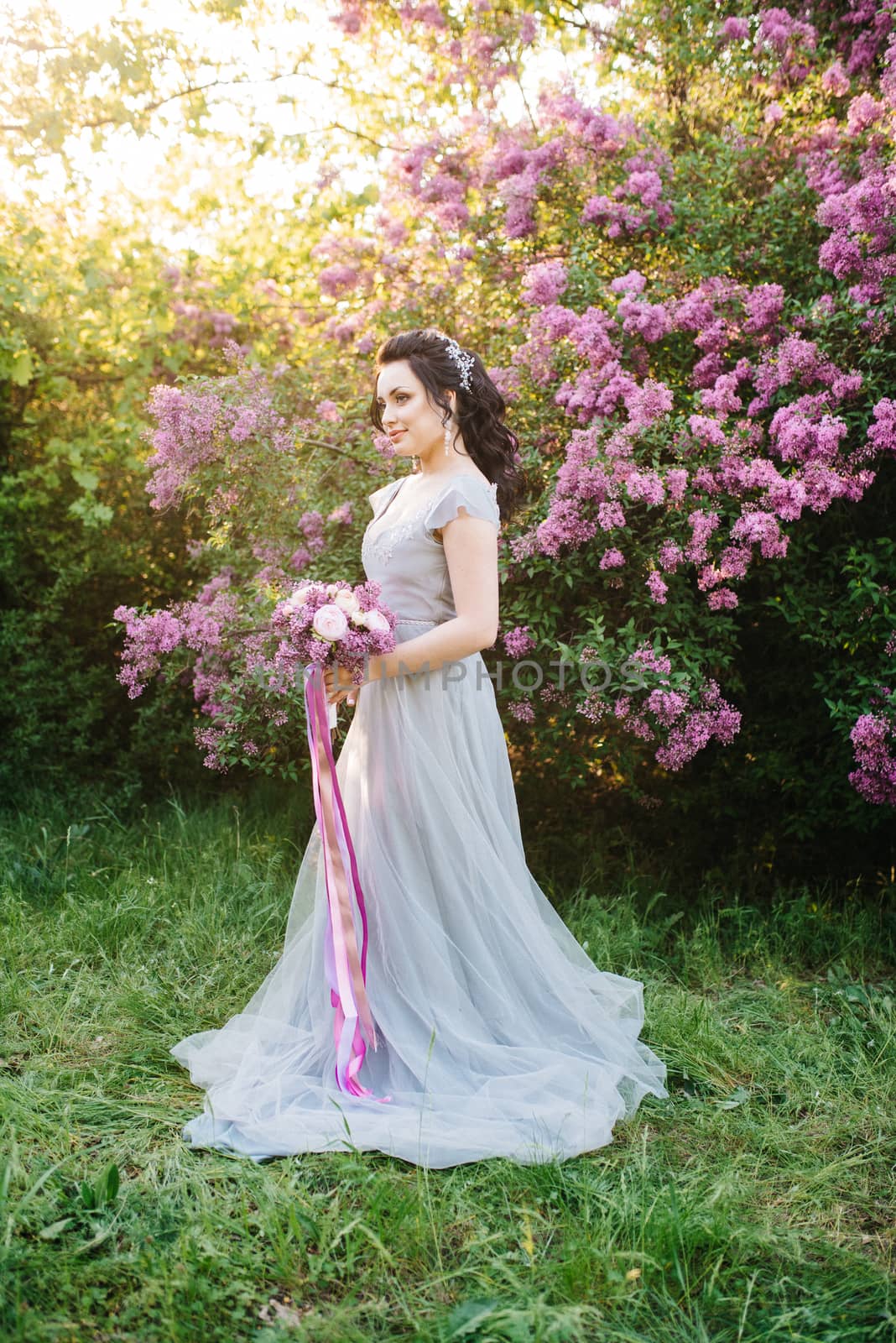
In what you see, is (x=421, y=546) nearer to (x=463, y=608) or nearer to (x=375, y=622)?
(x=463, y=608)

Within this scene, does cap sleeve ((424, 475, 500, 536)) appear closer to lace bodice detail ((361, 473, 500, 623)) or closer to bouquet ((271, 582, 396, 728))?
lace bodice detail ((361, 473, 500, 623))

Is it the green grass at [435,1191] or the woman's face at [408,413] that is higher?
the woman's face at [408,413]

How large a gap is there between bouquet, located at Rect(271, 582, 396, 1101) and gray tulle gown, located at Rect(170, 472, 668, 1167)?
0.09 metres

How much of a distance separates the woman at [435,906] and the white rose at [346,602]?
0.65ft

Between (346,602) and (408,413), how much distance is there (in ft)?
2.09

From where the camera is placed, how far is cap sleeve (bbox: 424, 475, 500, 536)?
8.39 ft


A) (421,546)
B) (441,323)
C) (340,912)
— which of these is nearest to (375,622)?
(421,546)

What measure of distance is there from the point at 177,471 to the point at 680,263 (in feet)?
7.60

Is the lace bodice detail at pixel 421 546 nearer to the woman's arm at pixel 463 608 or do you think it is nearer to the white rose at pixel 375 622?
the woman's arm at pixel 463 608

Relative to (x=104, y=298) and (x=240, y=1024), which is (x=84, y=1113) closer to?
(x=240, y=1024)

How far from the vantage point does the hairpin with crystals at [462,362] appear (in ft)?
9.14

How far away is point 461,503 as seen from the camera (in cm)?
255

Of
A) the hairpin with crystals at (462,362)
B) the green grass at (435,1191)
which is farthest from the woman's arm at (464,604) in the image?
the green grass at (435,1191)

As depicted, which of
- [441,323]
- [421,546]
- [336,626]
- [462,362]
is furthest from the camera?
[441,323]
